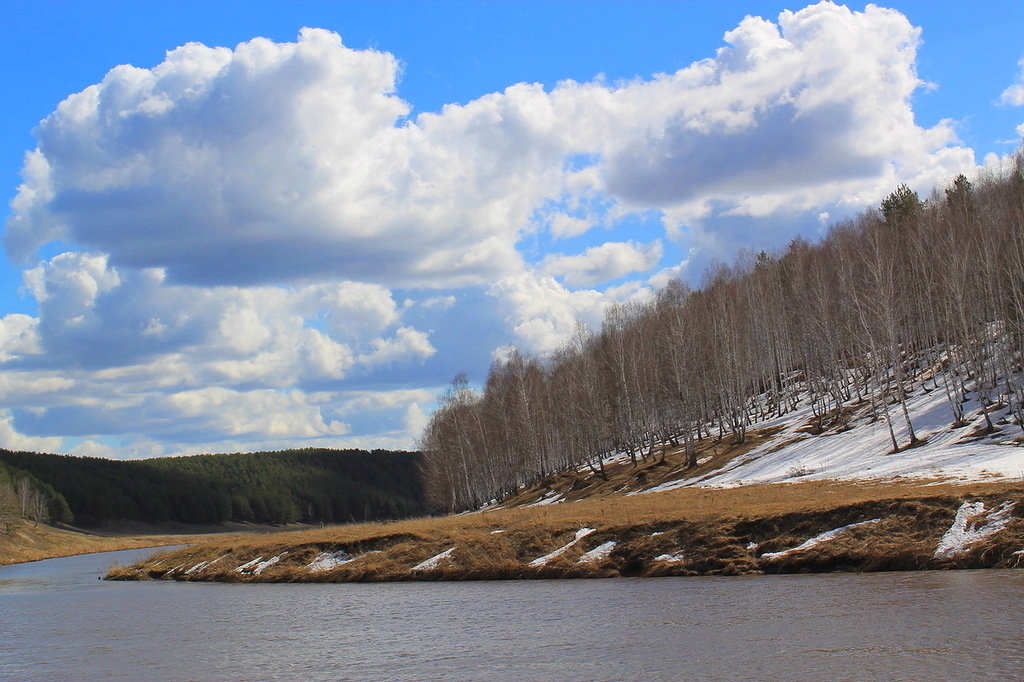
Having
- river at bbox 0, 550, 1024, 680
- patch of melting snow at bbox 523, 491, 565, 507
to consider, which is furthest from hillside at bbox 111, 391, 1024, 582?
patch of melting snow at bbox 523, 491, 565, 507

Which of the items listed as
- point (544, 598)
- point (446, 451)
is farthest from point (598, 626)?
point (446, 451)

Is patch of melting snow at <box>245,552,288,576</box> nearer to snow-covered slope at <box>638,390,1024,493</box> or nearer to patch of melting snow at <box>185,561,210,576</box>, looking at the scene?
patch of melting snow at <box>185,561,210,576</box>

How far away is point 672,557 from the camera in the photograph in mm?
34875

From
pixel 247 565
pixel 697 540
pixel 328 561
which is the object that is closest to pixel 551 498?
pixel 247 565

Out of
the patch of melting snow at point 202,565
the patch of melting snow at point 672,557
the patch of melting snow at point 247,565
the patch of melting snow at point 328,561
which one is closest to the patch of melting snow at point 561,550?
the patch of melting snow at point 672,557

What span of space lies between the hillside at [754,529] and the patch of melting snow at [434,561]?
0.08 metres

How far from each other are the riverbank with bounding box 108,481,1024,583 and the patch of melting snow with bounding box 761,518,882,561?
0.05 meters

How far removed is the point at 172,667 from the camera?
22.2 m

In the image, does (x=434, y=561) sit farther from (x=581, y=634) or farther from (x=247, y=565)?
(x=581, y=634)

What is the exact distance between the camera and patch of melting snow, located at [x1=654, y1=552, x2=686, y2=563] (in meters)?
34.5

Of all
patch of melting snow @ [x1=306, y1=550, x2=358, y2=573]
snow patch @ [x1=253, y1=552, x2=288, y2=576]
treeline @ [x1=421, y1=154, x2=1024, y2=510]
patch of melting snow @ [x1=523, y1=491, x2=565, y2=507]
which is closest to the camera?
patch of melting snow @ [x1=306, y1=550, x2=358, y2=573]

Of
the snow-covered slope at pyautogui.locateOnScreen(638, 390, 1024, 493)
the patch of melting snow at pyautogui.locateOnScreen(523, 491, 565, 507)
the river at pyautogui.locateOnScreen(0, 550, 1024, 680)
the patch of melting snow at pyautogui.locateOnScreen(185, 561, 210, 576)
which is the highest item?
the river at pyautogui.locateOnScreen(0, 550, 1024, 680)

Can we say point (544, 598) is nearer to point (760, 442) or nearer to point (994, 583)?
point (994, 583)

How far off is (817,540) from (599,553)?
9088mm
